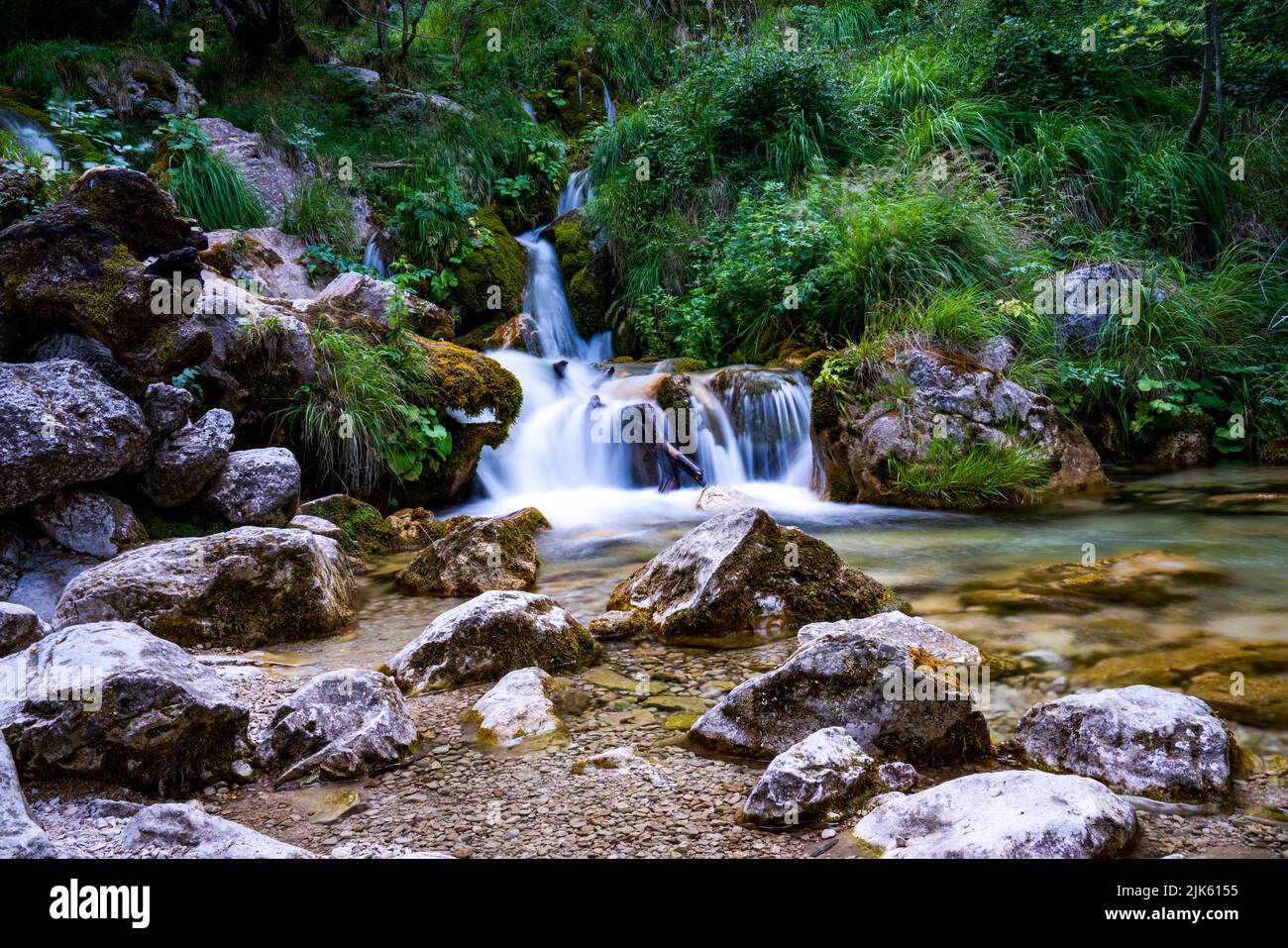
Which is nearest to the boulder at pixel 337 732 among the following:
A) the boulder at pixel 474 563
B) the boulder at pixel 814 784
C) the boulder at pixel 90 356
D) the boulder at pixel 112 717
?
the boulder at pixel 112 717

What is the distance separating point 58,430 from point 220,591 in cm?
128

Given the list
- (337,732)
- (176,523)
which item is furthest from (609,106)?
(337,732)

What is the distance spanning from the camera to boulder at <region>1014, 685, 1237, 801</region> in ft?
6.94

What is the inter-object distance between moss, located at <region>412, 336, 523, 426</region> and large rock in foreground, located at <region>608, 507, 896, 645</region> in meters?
3.17

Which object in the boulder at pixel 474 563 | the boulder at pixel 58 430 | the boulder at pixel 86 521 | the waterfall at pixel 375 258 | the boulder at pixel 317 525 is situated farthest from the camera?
the waterfall at pixel 375 258

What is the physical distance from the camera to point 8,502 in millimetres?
3904

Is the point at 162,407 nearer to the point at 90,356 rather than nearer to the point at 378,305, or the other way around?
the point at 90,356

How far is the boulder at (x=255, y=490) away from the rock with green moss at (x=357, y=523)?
402 mm

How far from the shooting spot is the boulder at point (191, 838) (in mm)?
1713

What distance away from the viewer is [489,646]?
3.17 m

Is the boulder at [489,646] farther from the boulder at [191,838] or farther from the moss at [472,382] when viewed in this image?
the moss at [472,382]
